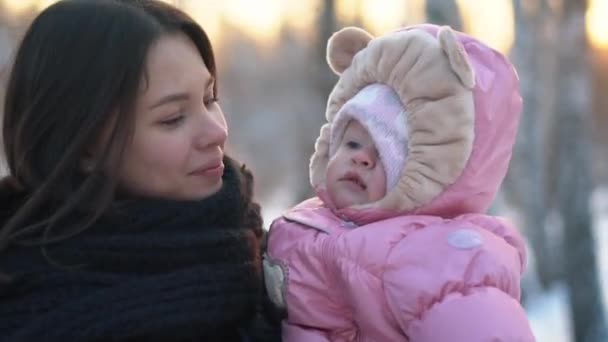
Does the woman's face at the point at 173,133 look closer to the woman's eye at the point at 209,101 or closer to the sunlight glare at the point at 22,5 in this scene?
the woman's eye at the point at 209,101

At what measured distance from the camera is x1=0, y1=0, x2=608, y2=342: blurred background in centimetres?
722

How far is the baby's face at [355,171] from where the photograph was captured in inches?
77.3

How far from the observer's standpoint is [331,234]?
1.95 metres

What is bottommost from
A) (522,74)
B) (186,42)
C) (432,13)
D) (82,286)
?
(522,74)

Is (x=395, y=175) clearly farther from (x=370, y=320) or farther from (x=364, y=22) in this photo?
(x=364, y=22)

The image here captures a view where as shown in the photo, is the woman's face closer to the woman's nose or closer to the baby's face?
the woman's nose

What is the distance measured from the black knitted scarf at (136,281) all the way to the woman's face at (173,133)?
5 centimetres

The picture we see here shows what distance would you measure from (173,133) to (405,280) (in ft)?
1.68

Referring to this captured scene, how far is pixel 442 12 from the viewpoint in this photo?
21.8ft

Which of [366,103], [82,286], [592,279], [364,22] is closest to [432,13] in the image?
[592,279]

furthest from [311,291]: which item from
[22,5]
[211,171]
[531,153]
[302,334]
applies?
[531,153]

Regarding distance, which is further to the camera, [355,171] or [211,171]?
[355,171]

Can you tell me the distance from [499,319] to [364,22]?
46.8 feet

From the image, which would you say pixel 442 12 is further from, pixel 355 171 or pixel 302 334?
pixel 302 334
